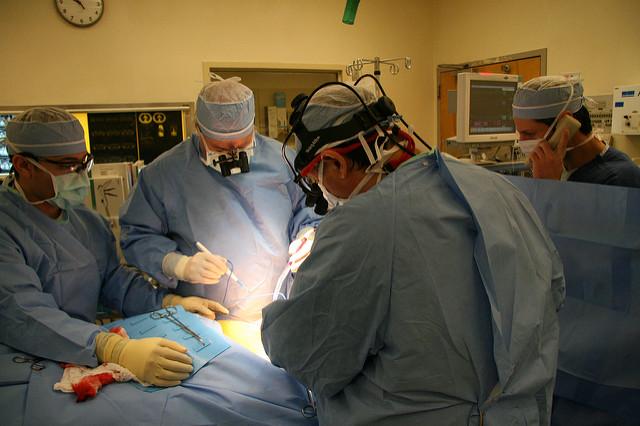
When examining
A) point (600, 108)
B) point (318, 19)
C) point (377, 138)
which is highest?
point (318, 19)

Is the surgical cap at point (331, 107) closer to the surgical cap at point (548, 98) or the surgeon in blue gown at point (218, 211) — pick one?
the surgeon in blue gown at point (218, 211)

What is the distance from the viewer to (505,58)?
398 cm

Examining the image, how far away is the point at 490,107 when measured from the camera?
278cm

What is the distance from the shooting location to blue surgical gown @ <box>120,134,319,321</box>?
1.88m

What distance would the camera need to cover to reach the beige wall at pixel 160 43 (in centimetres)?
343

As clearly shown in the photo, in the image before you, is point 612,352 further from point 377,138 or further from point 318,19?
point 318,19

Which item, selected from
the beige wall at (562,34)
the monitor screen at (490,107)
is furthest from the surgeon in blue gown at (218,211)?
the beige wall at (562,34)

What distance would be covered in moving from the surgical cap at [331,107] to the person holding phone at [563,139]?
96cm

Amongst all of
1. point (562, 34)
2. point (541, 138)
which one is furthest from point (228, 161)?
point (562, 34)

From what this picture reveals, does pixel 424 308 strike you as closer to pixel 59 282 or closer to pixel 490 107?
pixel 59 282

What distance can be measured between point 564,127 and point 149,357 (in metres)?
1.63

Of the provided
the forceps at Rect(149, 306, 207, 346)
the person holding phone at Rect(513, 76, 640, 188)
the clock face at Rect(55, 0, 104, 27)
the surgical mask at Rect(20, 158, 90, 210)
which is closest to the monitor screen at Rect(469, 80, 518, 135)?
the person holding phone at Rect(513, 76, 640, 188)

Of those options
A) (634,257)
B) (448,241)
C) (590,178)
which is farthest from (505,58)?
(448,241)

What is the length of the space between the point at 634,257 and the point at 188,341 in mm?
1417
